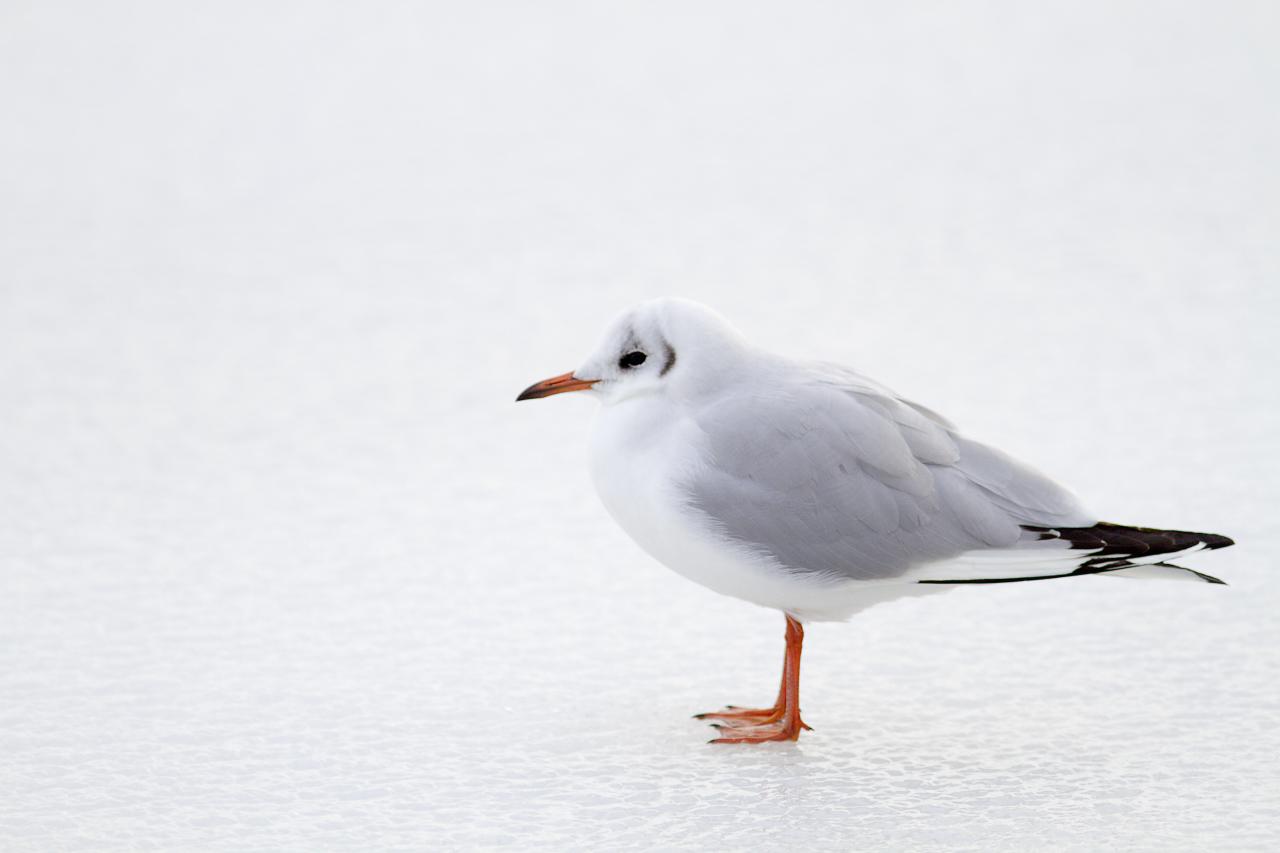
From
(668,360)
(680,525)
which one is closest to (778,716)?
(680,525)

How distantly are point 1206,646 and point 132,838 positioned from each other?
205cm

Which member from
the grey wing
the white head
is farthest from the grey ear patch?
the grey wing

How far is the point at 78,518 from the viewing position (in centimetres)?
436

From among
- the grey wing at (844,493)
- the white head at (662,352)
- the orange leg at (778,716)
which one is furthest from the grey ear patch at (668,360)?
the orange leg at (778,716)

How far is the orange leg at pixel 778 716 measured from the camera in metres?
3.14

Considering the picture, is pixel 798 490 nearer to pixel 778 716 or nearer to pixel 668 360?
pixel 668 360

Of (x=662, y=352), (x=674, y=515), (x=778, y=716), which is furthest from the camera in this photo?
(x=778, y=716)

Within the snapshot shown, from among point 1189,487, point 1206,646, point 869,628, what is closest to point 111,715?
Answer: point 869,628

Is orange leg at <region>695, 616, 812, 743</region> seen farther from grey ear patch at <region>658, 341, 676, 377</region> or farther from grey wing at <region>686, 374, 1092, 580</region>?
grey ear patch at <region>658, 341, 676, 377</region>

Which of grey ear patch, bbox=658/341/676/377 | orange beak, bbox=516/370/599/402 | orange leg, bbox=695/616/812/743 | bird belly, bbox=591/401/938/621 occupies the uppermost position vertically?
grey ear patch, bbox=658/341/676/377

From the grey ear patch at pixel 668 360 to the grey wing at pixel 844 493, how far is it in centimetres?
11

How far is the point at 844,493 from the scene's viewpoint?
3.04m

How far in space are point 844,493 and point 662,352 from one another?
41cm

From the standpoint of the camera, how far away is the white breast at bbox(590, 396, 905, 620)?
301 centimetres
